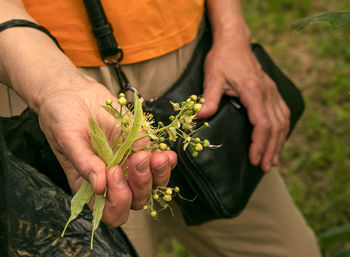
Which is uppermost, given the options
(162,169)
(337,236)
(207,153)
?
(162,169)

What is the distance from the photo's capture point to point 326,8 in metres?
2.94

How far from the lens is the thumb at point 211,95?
3.57 feet

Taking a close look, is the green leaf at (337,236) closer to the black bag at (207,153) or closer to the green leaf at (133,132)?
the black bag at (207,153)

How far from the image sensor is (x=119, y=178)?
64cm

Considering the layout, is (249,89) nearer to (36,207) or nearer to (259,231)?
(259,231)

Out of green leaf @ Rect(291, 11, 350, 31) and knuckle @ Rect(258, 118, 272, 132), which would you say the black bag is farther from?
green leaf @ Rect(291, 11, 350, 31)

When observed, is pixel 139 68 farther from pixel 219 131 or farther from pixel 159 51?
pixel 219 131

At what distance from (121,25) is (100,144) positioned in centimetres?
41

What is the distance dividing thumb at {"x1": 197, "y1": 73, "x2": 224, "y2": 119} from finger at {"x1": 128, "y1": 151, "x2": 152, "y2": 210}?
1.45 feet

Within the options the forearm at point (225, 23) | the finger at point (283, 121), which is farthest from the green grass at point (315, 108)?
the forearm at point (225, 23)

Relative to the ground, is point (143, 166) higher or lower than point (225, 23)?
higher

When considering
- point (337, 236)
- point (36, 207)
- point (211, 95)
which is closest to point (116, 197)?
point (36, 207)

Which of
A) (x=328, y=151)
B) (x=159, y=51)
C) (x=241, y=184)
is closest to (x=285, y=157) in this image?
(x=328, y=151)

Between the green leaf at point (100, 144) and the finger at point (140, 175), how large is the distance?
37 mm
